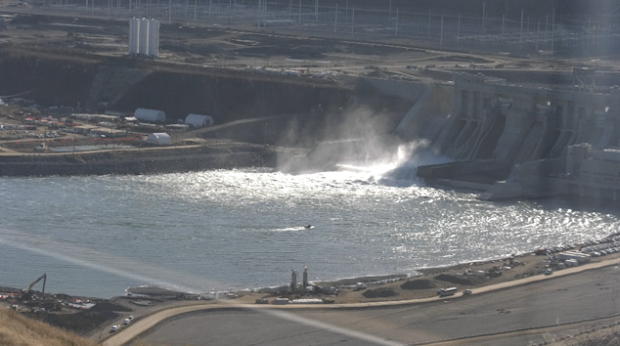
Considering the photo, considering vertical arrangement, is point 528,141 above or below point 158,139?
above

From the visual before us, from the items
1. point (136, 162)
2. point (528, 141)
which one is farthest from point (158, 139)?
point (528, 141)

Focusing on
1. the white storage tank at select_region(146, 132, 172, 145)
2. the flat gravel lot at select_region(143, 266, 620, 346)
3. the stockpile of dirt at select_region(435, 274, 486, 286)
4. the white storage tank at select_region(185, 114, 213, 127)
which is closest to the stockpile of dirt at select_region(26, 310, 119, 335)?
the flat gravel lot at select_region(143, 266, 620, 346)

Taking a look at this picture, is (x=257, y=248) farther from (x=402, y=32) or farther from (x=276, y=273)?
(x=402, y=32)

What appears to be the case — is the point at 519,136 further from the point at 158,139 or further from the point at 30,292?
the point at 30,292

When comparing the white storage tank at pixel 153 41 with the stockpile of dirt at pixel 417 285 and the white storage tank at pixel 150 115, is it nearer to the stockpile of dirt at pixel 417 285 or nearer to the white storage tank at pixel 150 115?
the white storage tank at pixel 150 115

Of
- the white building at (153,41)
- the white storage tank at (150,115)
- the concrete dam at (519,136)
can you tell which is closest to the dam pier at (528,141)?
the concrete dam at (519,136)

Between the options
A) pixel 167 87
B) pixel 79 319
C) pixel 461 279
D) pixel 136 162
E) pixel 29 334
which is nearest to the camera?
pixel 29 334

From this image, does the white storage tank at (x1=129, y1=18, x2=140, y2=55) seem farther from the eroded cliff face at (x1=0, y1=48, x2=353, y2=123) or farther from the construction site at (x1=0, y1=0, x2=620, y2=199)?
the eroded cliff face at (x1=0, y1=48, x2=353, y2=123)
